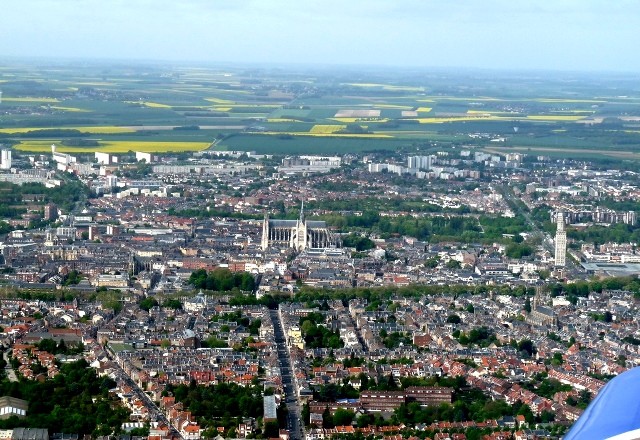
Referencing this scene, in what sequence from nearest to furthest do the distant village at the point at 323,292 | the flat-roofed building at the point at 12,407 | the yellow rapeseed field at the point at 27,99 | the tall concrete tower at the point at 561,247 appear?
the flat-roofed building at the point at 12,407 < the distant village at the point at 323,292 < the tall concrete tower at the point at 561,247 < the yellow rapeseed field at the point at 27,99

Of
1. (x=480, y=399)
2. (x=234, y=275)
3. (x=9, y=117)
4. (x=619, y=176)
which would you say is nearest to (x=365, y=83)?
(x=9, y=117)

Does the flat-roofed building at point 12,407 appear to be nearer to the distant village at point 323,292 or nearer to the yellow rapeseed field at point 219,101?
the distant village at point 323,292

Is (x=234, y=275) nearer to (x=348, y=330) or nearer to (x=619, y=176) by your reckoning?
(x=348, y=330)

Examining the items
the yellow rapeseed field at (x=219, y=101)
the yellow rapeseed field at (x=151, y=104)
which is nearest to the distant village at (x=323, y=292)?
the yellow rapeseed field at (x=151, y=104)

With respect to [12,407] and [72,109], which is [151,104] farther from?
[12,407]

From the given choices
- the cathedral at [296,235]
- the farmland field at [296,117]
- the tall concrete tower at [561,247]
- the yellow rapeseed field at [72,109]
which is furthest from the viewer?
the yellow rapeseed field at [72,109]

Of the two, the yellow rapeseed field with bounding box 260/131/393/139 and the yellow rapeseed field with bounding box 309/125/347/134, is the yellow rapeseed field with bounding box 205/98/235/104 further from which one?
the yellow rapeseed field with bounding box 260/131/393/139
